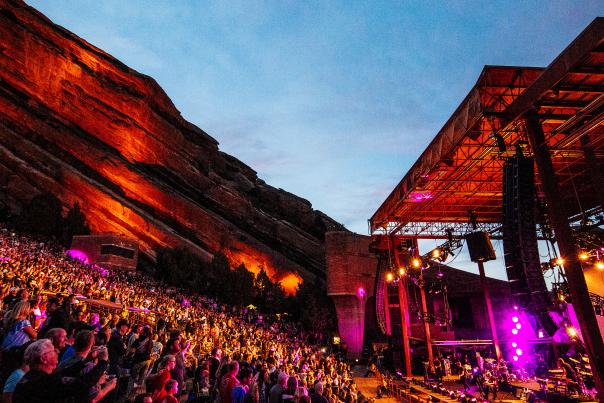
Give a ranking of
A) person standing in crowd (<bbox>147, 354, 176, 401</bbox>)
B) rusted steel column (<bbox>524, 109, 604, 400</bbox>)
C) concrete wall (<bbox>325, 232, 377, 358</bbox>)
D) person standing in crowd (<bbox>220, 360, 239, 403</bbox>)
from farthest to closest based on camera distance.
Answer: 1. concrete wall (<bbox>325, 232, 377, 358</bbox>)
2. rusted steel column (<bbox>524, 109, 604, 400</bbox>)
3. person standing in crowd (<bbox>220, 360, 239, 403</bbox>)
4. person standing in crowd (<bbox>147, 354, 176, 401</bbox>)

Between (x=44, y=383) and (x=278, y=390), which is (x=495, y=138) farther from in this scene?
(x=44, y=383)

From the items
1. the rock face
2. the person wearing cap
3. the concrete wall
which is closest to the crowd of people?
the person wearing cap

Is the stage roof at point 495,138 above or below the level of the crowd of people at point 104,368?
above

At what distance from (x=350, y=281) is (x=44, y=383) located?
2691 cm

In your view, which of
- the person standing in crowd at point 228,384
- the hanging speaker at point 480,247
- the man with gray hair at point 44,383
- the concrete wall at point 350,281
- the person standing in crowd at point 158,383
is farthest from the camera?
the concrete wall at point 350,281

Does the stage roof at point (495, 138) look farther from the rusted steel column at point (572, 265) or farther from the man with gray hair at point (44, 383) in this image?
the man with gray hair at point (44, 383)

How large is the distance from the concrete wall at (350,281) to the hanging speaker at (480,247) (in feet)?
54.7

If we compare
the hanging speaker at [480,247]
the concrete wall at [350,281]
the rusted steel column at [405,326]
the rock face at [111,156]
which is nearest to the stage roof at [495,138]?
the hanging speaker at [480,247]

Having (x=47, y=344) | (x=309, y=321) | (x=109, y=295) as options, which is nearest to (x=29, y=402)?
(x=47, y=344)

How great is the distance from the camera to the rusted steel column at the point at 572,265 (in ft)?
22.6

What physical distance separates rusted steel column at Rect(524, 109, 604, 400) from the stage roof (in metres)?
0.43

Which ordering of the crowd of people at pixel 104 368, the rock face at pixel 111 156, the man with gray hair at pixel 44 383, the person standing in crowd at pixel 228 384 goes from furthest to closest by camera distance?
the rock face at pixel 111 156
the person standing in crowd at pixel 228 384
the crowd of people at pixel 104 368
the man with gray hair at pixel 44 383

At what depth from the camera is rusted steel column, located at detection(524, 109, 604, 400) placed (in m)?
6.90

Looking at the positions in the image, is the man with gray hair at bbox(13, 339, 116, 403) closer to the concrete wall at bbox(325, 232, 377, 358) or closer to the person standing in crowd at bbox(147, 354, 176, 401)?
the person standing in crowd at bbox(147, 354, 176, 401)
